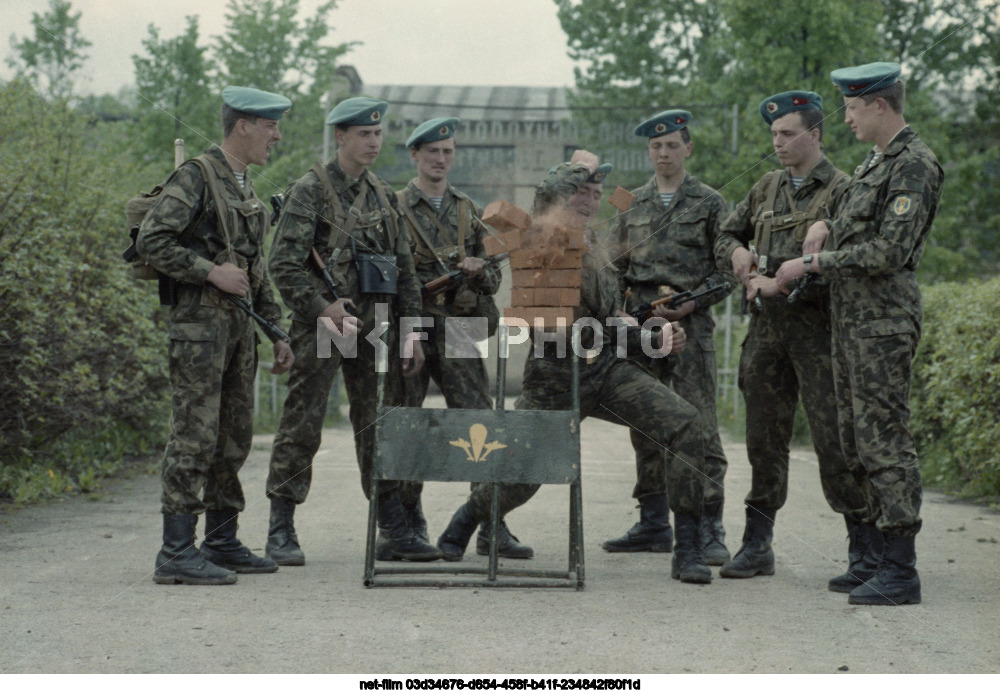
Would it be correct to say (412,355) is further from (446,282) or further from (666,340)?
(666,340)

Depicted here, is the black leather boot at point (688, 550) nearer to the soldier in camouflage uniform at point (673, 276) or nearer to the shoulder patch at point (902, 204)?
the soldier in camouflage uniform at point (673, 276)

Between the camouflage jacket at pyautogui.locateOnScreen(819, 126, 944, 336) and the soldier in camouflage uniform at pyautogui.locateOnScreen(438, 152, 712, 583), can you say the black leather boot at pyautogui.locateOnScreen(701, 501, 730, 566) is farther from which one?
the camouflage jacket at pyautogui.locateOnScreen(819, 126, 944, 336)

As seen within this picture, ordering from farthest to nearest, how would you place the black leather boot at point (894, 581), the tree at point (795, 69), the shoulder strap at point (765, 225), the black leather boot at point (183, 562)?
the tree at point (795, 69) → the shoulder strap at point (765, 225) → the black leather boot at point (183, 562) → the black leather boot at point (894, 581)

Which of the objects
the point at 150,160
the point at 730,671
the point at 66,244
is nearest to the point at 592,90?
the point at 150,160

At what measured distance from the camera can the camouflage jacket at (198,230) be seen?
565cm

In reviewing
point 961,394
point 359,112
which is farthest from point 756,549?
point 961,394

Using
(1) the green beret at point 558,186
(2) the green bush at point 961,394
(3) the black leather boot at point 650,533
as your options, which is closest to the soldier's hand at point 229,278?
(1) the green beret at point 558,186

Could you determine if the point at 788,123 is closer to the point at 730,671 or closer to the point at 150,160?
the point at 730,671

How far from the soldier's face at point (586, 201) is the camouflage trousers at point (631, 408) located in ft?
2.34

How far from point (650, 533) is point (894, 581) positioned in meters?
1.92

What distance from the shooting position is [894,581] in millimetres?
5367

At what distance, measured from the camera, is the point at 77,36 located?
21656mm

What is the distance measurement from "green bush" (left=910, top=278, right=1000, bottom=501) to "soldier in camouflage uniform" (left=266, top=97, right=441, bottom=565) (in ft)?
14.7

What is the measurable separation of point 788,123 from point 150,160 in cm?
1682
